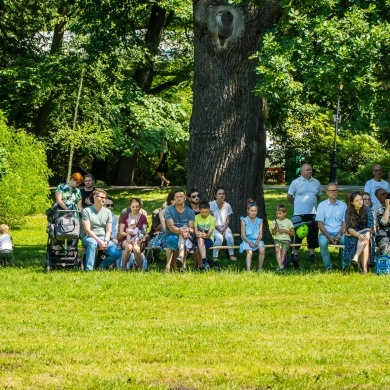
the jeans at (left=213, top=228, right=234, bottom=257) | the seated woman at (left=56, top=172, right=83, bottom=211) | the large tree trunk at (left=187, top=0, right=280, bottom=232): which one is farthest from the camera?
the large tree trunk at (left=187, top=0, right=280, bottom=232)

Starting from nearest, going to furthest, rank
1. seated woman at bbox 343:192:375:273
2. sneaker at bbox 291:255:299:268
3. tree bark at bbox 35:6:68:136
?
seated woman at bbox 343:192:375:273 < sneaker at bbox 291:255:299:268 < tree bark at bbox 35:6:68:136

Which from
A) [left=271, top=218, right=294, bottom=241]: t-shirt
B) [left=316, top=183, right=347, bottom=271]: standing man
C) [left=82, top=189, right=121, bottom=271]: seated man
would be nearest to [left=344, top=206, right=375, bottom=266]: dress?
[left=316, top=183, right=347, bottom=271]: standing man

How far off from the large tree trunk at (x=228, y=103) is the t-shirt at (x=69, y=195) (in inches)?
116

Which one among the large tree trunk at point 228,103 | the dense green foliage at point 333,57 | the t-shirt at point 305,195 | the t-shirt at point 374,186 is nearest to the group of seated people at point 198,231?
the t-shirt at point 305,195

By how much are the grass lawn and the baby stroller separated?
41 centimetres

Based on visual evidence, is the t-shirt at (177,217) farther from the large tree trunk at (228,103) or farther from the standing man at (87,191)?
the large tree trunk at (228,103)

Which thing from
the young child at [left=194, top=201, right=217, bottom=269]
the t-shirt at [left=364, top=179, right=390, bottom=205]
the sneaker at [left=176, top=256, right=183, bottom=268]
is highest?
the t-shirt at [left=364, top=179, right=390, bottom=205]

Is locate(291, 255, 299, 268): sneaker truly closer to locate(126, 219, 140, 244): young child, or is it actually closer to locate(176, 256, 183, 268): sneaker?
locate(176, 256, 183, 268): sneaker

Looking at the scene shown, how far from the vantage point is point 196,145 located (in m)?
21.3

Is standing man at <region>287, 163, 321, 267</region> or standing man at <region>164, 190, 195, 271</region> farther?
standing man at <region>287, 163, 321, 267</region>

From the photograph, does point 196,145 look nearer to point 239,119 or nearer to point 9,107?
point 239,119

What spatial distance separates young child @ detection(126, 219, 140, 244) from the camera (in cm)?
1786

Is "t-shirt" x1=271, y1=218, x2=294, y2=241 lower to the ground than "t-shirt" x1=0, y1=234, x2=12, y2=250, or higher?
higher

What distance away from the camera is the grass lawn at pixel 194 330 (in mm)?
8977
